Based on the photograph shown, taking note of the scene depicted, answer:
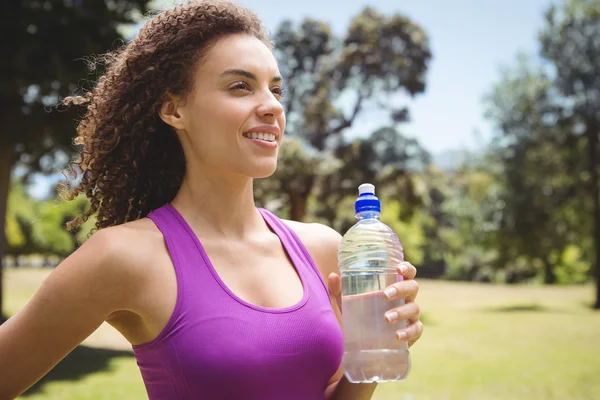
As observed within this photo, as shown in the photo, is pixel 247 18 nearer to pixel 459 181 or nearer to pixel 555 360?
pixel 555 360

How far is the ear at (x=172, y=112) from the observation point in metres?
2.02

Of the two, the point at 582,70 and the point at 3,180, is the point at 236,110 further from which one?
the point at 582,70

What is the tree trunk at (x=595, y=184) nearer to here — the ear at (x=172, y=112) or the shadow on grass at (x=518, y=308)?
the shadow on grass at (x=518, y=308)

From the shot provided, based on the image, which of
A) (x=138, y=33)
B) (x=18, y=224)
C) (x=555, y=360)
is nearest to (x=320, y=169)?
(x=555, y=360)

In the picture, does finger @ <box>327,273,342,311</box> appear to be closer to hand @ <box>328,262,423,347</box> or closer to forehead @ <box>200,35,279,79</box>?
hand @ <box>328,262,423,347</box>

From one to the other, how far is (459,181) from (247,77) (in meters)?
48.2

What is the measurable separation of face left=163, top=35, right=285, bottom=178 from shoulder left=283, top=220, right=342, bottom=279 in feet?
1.20

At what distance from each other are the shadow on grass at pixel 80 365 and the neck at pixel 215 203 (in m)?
8.32

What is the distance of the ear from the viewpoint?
202 cm

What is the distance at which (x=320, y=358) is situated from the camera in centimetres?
183

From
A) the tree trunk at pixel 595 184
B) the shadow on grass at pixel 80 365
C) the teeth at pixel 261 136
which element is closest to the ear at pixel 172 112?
the teeth at pixel 261 136

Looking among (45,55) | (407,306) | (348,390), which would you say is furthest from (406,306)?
(45,55)

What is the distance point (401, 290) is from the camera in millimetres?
1684

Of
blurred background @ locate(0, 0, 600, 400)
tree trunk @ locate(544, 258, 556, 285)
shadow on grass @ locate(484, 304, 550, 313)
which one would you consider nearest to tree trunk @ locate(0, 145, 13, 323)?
blurred background @ locate(0, 0, 600, 400)
